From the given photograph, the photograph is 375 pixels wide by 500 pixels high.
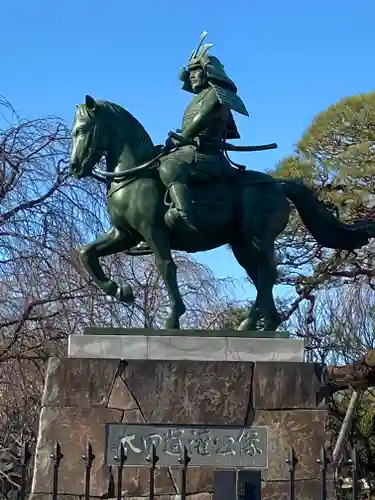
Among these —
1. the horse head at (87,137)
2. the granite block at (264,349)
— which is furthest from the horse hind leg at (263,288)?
the horse head at (87,137)

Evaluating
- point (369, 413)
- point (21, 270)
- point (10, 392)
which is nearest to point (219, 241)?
point (21, 270)

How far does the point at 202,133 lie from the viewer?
22.4 feet

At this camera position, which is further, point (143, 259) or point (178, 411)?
point (143, 259)

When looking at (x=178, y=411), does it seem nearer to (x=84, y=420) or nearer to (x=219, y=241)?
(x=84, y=420)

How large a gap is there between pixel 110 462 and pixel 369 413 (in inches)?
671

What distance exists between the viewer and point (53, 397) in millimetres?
6094

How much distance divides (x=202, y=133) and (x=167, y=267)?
1131 mm

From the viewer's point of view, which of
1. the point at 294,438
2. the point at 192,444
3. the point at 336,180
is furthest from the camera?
the point at 336,180

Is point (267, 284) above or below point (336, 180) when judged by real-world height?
below

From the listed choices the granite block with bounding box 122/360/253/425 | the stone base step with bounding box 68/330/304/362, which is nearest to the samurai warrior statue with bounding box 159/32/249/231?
the stone base step with bounding box 68/330/304/362

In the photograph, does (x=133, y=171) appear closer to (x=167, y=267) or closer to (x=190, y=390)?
(x=167, y=267)

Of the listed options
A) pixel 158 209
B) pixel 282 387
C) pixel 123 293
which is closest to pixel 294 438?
pixel 282 387

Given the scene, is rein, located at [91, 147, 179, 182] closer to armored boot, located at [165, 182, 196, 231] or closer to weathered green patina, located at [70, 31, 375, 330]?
weathered green patina, located at [70, 31, 375, 330]

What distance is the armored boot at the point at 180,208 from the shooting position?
21.0 ft
